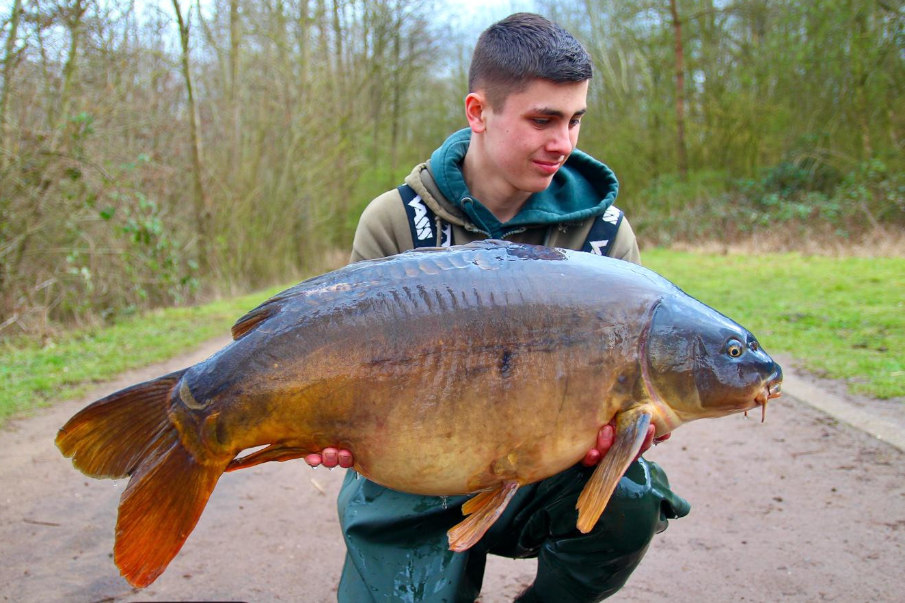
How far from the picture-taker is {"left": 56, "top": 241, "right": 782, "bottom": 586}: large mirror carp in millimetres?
1741

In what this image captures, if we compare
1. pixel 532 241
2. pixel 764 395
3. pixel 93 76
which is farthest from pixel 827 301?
pixel 93 76

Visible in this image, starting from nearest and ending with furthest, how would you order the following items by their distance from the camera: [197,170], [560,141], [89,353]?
1. [560,141]
2. [89,353]
3. [197,170]

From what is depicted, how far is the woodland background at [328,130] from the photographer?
8594 mm

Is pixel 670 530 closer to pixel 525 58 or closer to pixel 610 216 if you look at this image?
pixel 610 216

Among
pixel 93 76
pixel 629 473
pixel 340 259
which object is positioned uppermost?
pixel 93 76

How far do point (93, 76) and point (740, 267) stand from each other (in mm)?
9283

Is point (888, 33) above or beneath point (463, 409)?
above

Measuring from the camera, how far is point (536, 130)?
2.47 m

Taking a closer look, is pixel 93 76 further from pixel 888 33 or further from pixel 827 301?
pixel 888 33

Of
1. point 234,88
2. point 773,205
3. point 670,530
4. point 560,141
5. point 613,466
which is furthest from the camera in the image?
point 773,205

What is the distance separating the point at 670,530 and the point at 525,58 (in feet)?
6.50

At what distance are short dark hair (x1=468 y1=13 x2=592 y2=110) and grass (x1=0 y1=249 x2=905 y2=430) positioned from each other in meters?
3.28

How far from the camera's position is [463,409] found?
1.74 meters

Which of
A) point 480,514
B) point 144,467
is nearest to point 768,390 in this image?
point 480,514
